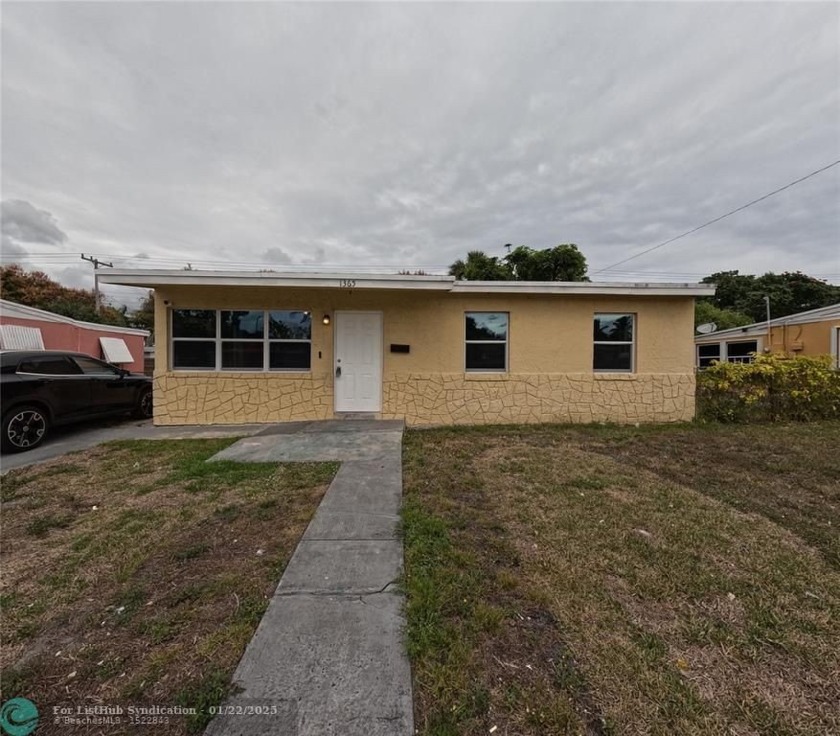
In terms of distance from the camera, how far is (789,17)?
6621 millimetres

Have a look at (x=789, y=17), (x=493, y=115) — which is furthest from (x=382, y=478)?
(x=789, y=17)

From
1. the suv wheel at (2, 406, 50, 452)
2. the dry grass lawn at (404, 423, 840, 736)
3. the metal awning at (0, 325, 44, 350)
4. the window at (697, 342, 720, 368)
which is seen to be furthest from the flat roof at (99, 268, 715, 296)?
the window at (697, 342, 720, 368)

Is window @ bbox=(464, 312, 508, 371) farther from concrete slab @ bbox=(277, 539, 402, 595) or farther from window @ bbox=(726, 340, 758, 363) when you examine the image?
window @ bbox=(726, 340, 758, 363)

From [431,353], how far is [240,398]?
4.12 metres

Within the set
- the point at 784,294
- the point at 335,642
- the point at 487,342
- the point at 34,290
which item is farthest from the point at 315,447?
the point at 784,294

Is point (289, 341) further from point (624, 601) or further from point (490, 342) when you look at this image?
point (624, 601)

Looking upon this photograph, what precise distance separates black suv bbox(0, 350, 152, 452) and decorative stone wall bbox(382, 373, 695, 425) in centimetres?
555

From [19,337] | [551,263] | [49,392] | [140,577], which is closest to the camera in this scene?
[140,577]

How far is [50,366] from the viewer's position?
6.34 meters

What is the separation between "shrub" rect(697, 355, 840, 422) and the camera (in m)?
7.61

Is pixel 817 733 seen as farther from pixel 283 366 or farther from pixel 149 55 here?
pixel 149 55

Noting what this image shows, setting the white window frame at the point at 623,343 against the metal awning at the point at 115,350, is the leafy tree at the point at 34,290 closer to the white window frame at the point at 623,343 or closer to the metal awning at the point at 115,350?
the metal awning at the point at 115,350

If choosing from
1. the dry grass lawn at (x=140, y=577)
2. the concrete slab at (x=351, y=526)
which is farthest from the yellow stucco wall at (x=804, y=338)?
the dry grass lawn at (x=140, y=577)

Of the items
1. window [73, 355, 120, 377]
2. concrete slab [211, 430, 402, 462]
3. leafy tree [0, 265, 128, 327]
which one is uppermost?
leafy tree [0, 265, 128, 327]
